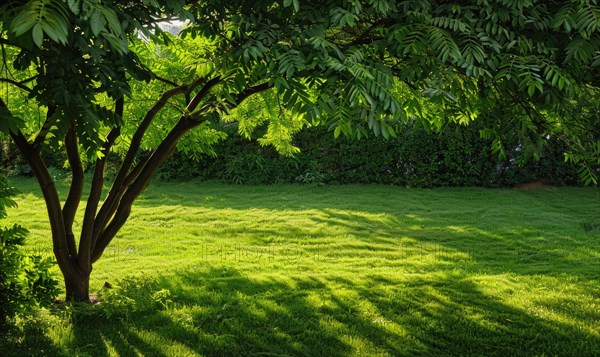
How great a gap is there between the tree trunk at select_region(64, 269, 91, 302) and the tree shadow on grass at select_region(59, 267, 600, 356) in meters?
0.61

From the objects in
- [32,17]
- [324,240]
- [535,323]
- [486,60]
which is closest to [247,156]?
[324,240]

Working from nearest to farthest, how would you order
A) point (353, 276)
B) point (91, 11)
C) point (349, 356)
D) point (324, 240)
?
point (91, 11) → point (349, 356) → point (353, 276) → point (324, 240)

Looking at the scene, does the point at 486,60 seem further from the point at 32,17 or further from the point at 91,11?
the point at 32,17

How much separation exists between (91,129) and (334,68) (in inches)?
61.6

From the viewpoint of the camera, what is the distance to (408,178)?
16.0m

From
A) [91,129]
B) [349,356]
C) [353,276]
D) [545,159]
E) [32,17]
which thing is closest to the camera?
[32,17]

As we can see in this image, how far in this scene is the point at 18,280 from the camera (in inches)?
233

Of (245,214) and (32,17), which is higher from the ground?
(32,17)

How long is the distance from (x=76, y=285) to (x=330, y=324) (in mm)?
3043

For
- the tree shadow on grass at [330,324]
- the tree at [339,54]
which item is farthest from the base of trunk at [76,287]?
the tree at [339,54]

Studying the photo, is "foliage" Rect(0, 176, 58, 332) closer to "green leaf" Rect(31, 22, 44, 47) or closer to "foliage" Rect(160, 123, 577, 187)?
"green leaf" Rect(31, 22, 44, 47)

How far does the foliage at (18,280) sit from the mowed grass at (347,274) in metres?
0.39

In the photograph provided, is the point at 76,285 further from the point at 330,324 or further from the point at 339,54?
the point at 339,54

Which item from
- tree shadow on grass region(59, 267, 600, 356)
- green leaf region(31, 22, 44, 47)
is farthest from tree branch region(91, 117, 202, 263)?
green leaf region(31, 22, 44, 47)
